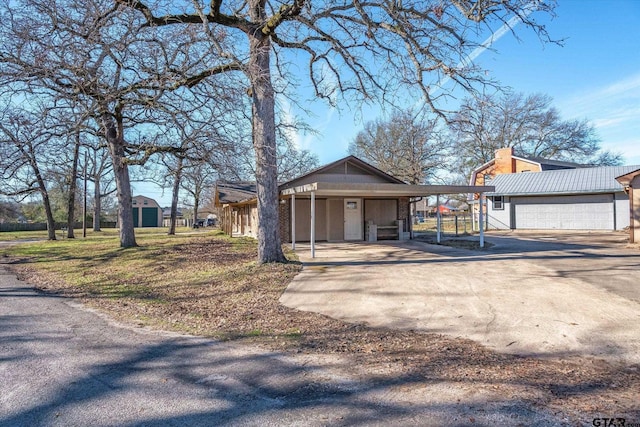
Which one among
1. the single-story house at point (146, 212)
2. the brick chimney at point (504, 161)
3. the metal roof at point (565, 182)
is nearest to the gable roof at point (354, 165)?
the metal roof at point (565, 182)

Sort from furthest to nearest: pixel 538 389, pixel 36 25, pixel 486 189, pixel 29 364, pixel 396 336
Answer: pixel 486 189 → pixel 36 25 → pixel 396 336 → pixel 29 364 → pixel 538 389

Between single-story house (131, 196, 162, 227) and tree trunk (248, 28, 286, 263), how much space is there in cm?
5589

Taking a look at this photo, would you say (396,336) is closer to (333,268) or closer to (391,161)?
(333,268)

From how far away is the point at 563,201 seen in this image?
2381 cm

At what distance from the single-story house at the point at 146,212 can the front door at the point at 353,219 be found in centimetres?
5039

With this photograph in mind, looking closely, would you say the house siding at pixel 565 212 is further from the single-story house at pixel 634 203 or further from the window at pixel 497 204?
the single-story house at pixel 634 203

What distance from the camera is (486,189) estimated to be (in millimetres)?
13734

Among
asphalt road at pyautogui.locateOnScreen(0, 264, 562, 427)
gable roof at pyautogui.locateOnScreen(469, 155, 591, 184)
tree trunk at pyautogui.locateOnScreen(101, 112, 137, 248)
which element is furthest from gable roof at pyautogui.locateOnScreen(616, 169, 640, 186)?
tree trunk at pyautogui.locateOnScreen(101, 112, 137, 248)

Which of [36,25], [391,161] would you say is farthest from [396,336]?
[391,161]

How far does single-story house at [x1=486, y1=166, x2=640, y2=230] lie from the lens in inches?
872

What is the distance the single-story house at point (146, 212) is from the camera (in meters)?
59.6

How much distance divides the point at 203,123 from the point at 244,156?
1607 mm

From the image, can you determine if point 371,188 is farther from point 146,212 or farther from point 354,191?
point 146,212

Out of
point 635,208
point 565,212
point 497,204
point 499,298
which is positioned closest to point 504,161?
point 497,204
